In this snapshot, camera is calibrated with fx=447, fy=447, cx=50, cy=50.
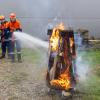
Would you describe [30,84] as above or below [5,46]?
below

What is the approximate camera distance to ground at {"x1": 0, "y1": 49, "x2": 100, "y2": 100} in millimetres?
9575

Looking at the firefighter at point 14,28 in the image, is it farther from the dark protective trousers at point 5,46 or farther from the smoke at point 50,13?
the smoke at point 50,13

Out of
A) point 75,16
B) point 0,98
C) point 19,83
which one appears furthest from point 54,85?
point 75,16

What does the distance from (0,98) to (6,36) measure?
7.39 meters

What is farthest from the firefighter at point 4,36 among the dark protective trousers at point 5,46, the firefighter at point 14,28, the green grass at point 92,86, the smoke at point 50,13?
the smoke at point 50,13

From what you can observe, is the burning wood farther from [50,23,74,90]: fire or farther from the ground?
the ground

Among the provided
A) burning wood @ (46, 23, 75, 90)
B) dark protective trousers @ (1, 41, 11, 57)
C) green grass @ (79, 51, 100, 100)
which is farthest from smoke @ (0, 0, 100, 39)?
burning wood @ (46, 23, 75, 90)

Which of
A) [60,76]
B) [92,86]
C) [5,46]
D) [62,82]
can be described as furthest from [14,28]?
[62,82]

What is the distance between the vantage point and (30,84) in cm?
1102

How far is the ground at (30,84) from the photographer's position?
9.57m

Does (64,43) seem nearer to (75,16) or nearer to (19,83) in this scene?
(19,83)

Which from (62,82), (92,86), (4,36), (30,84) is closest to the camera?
(62,82)

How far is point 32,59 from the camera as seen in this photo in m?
16.7

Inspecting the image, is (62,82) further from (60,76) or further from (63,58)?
(63,58)
